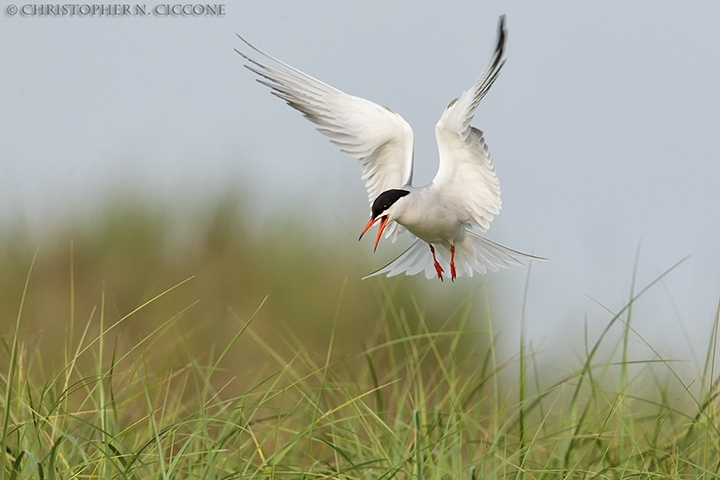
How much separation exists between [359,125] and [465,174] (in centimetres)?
55

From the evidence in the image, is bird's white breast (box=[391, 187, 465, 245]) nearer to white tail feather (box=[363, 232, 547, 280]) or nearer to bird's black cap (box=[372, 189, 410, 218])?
bird's black cap (box=[372, 189, 410, 218])

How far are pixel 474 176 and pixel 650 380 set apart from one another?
5.74ft

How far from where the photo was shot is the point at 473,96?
133 inches

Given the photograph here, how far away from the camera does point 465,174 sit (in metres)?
3.93

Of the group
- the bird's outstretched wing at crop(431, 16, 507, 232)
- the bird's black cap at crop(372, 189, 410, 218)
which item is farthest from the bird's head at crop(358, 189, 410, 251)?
the bird's outstretched wing at crop(431, 16, 507, 232)

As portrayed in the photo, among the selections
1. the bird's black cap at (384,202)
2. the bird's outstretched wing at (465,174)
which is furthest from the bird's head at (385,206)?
the bird's outstretched wing at (465,174)

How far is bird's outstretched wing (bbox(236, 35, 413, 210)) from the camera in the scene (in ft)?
13.3

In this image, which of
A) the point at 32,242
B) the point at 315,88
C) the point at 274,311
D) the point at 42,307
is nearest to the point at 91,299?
the point at 42,307

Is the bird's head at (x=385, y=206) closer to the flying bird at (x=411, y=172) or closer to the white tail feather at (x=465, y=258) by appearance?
the flying bird at (x=411, y=172)

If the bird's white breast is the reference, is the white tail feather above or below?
below

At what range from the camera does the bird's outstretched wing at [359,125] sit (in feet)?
13.3

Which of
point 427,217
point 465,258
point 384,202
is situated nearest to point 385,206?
point 384,202

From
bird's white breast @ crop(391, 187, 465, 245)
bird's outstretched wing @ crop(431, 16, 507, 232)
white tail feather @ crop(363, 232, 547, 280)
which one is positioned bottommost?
white tail feather @ crop(363, 232, 547, 280)

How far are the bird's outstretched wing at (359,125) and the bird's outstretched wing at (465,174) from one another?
0.23 m
